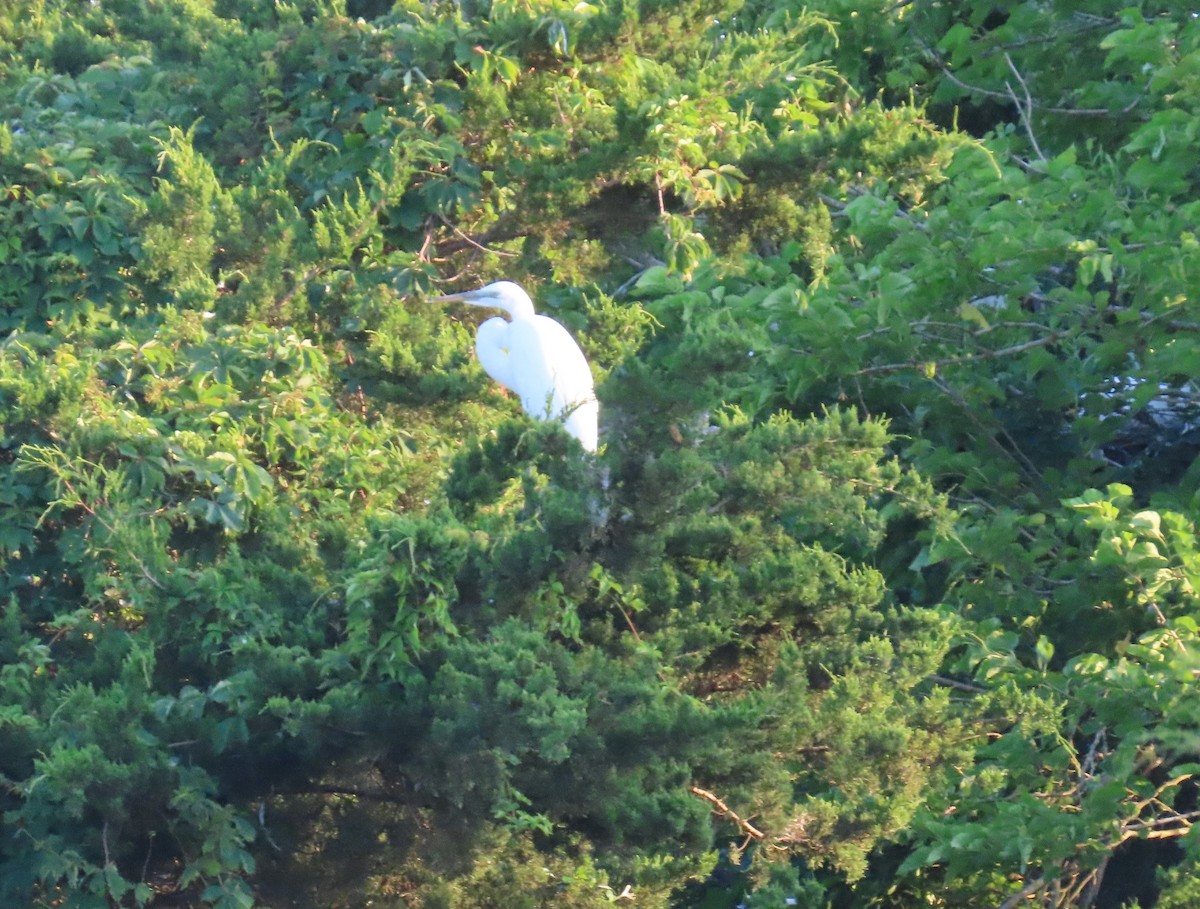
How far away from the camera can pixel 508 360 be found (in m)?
4.62

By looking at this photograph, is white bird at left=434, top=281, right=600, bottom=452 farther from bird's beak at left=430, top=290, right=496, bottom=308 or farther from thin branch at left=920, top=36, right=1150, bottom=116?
thin branch at left=920, top=36, right=1150, bottom=116

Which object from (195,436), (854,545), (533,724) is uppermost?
(533,724)

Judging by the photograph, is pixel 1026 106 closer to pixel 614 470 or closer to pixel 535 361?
pixel 535 361

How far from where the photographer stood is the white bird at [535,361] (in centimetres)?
426

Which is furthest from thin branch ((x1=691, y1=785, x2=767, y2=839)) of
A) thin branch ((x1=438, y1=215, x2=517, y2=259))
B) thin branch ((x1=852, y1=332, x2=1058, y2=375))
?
thin branch ((x1=438, y1=215, x2=517, y2=259))

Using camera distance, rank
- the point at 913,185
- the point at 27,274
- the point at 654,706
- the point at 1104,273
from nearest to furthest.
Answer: the point at 654,706 < the point at 1104,273 < the point at 27,274 < the point at 913,185

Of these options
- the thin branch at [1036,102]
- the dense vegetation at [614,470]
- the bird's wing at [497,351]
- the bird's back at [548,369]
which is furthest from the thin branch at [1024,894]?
the thin branch at [1036,102]

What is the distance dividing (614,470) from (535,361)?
1523 millimetres

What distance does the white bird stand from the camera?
14.0 ft

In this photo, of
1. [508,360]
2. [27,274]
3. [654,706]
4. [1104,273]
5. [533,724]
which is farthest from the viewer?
[27,274]

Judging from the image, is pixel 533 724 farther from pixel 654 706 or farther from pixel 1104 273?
pixel 1104 273

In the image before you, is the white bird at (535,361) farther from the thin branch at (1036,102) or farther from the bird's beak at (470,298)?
the thin branch at (1036,102)

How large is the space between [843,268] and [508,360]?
1.05 metres

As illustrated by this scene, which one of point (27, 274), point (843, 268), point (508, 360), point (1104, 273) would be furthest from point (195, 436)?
point (1104, 273)
